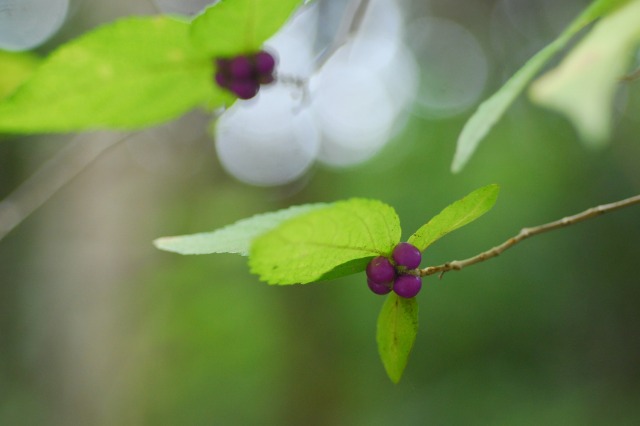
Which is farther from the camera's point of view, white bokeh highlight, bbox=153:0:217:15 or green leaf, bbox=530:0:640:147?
white bokeh highlight, bbox=153:0:217:15

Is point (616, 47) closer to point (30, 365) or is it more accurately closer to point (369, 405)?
point (30, 365)

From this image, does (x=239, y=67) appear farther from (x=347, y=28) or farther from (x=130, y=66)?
(x=347, y=28)

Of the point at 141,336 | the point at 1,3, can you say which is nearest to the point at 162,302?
the point at 141,336

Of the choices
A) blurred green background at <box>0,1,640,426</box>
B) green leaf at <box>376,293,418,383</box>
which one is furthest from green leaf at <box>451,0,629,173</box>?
blurred green background at <box>0,1,640,426</box>

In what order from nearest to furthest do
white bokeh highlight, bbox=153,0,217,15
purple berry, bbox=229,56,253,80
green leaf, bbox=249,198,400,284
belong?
green leaf, bbox=249,198,400,284, purple berry, bbox=229,56,253,80, white bokeh highlight, bbox=153,0,217,15

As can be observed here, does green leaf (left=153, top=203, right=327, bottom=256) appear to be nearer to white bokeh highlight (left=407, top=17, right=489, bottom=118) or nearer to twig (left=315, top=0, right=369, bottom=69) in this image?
twig (left=315, top=0, right=369, bottom=69)

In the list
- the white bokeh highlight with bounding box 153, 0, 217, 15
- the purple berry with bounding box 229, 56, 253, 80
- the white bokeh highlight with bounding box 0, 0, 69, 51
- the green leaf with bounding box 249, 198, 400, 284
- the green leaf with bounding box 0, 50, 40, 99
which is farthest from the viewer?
the white bokeh highlight with bounding box 0, 0, 69, 51
